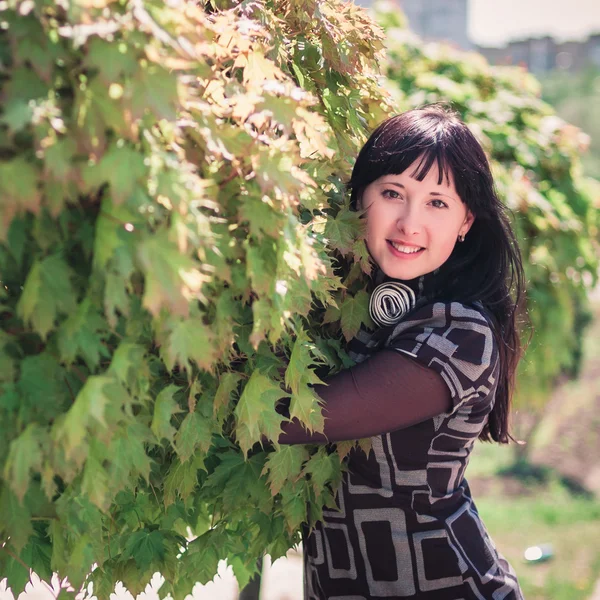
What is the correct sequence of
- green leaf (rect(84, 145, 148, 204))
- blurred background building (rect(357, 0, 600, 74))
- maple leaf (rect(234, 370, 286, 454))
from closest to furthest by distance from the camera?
green leaf (rect(84, 145, 148, 204)) → maple leaf (rect(234, 370, 286, 454)) → blurred background building (rect(357, 0, 600, 74))

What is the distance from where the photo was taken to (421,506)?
6.27ft

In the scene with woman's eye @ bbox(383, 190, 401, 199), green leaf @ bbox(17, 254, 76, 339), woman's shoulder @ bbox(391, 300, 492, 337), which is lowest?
woman's shoulder @ bbox(391, 300, 492, 337)

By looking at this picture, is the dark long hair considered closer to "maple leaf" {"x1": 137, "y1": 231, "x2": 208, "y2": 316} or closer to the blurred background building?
"maple leaf" {"x1": 137, "y1": 231, "x2": 208, "y2": 316}

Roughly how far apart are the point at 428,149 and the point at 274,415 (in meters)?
0.75

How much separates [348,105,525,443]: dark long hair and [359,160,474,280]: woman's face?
3cm

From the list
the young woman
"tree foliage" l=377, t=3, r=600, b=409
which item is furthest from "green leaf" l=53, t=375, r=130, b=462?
"tree foliage" l=377, t=3, r=600, b=409

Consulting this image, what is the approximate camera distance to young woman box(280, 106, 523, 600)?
6.01 ft

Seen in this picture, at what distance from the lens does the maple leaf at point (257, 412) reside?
5.18 feet

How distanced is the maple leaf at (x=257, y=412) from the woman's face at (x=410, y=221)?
49 centimetres

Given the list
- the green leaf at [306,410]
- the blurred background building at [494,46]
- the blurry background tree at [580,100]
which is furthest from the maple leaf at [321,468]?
the blurry background tree at [580,100]

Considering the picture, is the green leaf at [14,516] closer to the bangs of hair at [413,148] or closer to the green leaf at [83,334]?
the green leaf at [83,334]

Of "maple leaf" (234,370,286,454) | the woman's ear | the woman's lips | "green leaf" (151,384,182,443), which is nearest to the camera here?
"green leaf" (151,384,182,443)

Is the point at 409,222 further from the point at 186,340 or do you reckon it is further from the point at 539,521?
the point at 539,521

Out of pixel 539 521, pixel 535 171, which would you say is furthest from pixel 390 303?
pixel 539 521
